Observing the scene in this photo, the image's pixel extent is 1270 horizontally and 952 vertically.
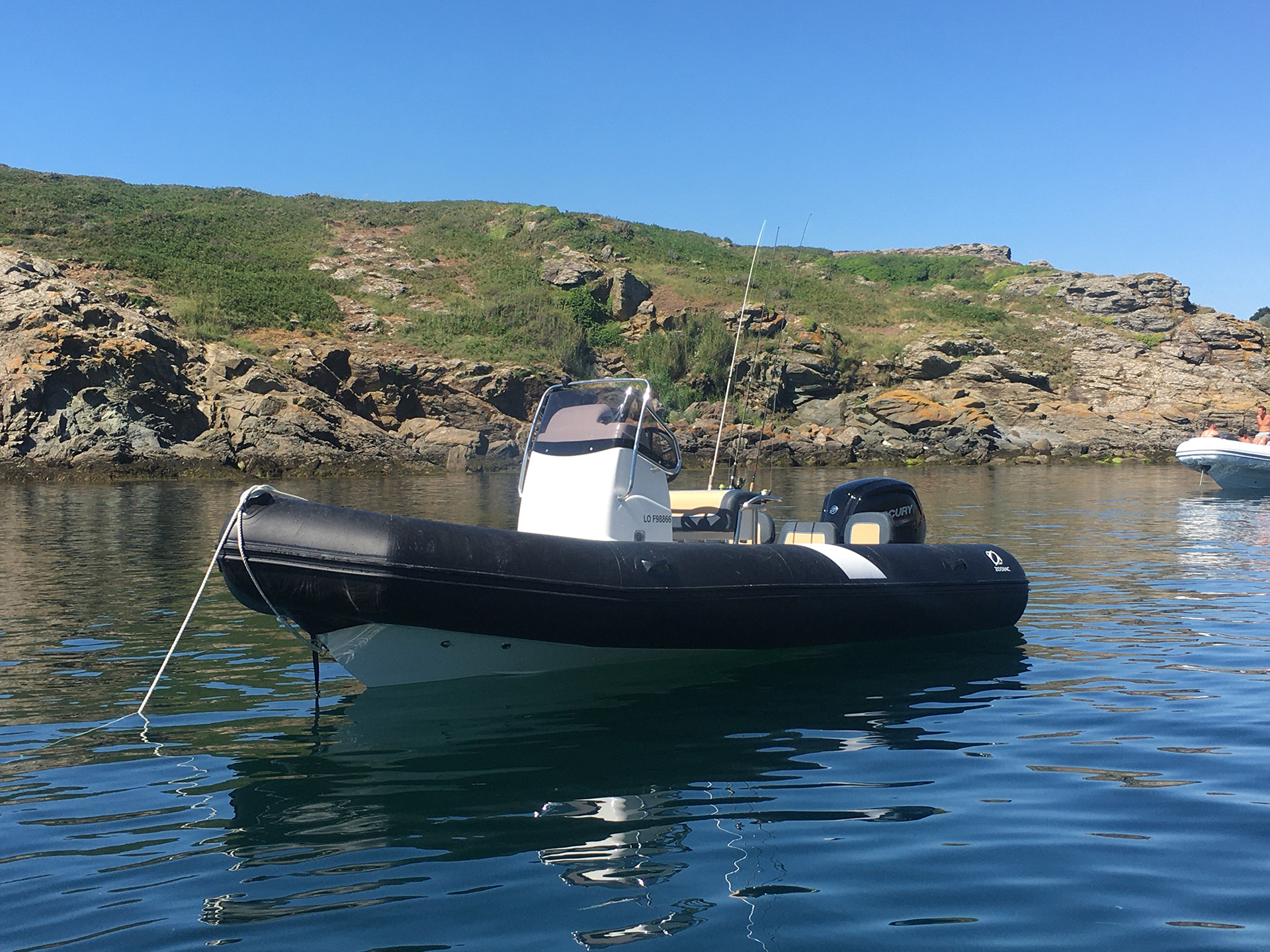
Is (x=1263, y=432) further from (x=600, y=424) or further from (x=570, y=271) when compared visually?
(x=570, y=271)

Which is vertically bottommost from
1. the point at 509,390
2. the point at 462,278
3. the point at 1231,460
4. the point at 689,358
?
the point at 1231,460

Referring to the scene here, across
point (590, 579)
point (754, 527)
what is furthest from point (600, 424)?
point (754, 527)

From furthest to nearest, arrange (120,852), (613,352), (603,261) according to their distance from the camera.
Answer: (603,261)
(613,352)
(120,852)

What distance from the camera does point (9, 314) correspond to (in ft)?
100.0

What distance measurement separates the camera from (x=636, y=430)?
718cm

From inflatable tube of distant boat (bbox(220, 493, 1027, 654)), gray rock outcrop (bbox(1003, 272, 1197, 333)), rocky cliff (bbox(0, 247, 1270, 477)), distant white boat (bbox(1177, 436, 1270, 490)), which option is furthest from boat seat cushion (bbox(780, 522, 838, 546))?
gray rock outcrop (bbox(1003, 272, 1197, 333))

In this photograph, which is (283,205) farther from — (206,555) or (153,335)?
(206,555)

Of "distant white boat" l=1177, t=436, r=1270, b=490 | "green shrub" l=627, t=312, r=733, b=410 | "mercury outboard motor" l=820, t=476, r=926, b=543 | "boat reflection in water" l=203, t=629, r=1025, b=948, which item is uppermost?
"green shrub" l=627, t=312, r=733, b=410

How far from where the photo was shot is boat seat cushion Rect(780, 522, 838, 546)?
900cm

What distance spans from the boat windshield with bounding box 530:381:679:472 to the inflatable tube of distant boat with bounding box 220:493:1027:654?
2.69 feet

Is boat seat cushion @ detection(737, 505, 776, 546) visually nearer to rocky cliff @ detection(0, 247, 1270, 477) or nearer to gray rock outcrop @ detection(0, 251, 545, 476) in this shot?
rocky cliff @ detection(0, 247, 1270, 477)

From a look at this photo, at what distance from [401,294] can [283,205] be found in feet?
66.7

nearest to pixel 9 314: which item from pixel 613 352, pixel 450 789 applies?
pixel 613 352

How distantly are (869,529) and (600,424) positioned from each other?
3.02m
